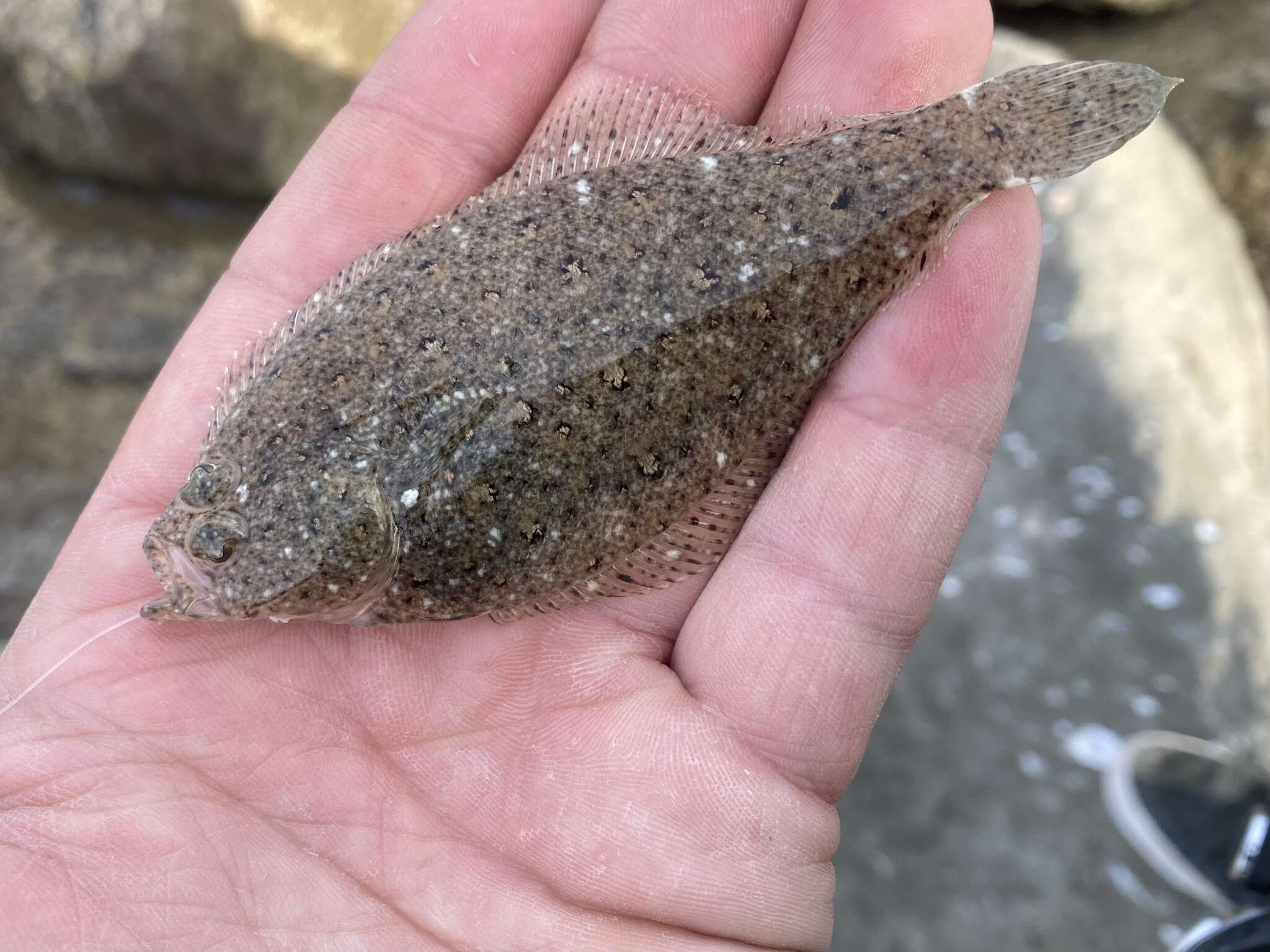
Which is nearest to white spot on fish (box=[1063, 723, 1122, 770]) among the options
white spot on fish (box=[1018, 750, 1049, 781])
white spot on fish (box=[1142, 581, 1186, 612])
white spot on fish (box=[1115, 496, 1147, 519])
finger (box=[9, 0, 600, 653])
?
white spot on fish (box=[1018, 750, 1049, 781])

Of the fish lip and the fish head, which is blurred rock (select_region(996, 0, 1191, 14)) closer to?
the fish head

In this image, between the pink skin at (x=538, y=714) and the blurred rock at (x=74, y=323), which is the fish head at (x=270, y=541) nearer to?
the pink skin at (x=538, y=714)

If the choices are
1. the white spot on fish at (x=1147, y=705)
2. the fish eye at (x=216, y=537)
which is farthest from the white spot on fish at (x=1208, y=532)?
the fish eye at (x=216, y=537)

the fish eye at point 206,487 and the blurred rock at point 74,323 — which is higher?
the fish eye at point 206,487

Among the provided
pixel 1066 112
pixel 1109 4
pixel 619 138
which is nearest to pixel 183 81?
pixel 619 138

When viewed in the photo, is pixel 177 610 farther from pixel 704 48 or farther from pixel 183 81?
pixel 183 81

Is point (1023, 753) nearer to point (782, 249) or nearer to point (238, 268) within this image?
point (782, 249)

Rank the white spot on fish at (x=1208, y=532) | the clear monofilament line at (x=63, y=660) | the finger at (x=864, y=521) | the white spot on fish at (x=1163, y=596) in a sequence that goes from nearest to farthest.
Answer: the clear monofilament line at (x=63, y=660)
the finger at (x=864, y=521)
the white spot on fish at (x=1163, y=596)
the white spot on fish at (x=1208, y=532)
